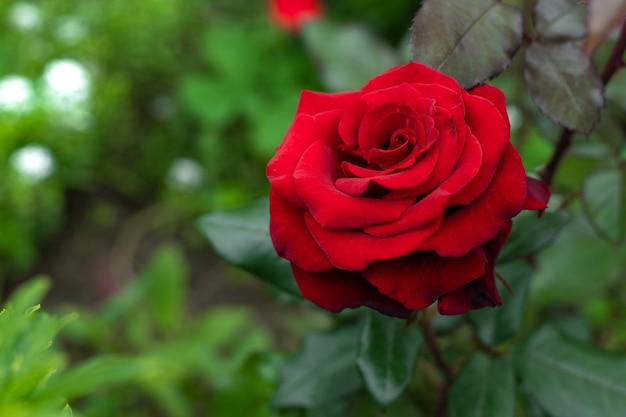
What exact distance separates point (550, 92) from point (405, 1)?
5.00 feet

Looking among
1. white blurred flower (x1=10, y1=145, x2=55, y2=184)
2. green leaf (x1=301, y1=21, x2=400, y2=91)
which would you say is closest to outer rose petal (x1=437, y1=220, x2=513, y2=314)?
green leaf (x1=301, y1=21, x2=400, y2=91)

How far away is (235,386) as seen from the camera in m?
1.11

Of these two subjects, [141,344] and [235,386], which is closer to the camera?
[235,386]

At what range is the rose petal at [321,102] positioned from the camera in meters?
0.56

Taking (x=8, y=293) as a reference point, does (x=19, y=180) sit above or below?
above

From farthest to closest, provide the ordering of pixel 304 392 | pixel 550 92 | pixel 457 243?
pixel 304 392 < pixel 550 92 < pixel 457 243

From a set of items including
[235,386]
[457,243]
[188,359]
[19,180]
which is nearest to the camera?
[457,243]

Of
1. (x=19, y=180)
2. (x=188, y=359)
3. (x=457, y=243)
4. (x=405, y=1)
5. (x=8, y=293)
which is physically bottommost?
(x=8, y=293)

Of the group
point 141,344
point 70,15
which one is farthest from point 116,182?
point 141,344

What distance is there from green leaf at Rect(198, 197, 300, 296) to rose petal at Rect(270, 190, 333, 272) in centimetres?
16

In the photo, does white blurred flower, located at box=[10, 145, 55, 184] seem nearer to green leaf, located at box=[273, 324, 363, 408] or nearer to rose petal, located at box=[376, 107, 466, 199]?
green leaf, located at box=[273, 324, 363, 408]

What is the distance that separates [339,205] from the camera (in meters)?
0.47

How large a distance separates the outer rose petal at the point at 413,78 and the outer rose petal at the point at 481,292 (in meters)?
0.11

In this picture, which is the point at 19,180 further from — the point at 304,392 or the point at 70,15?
the point at 304,392
